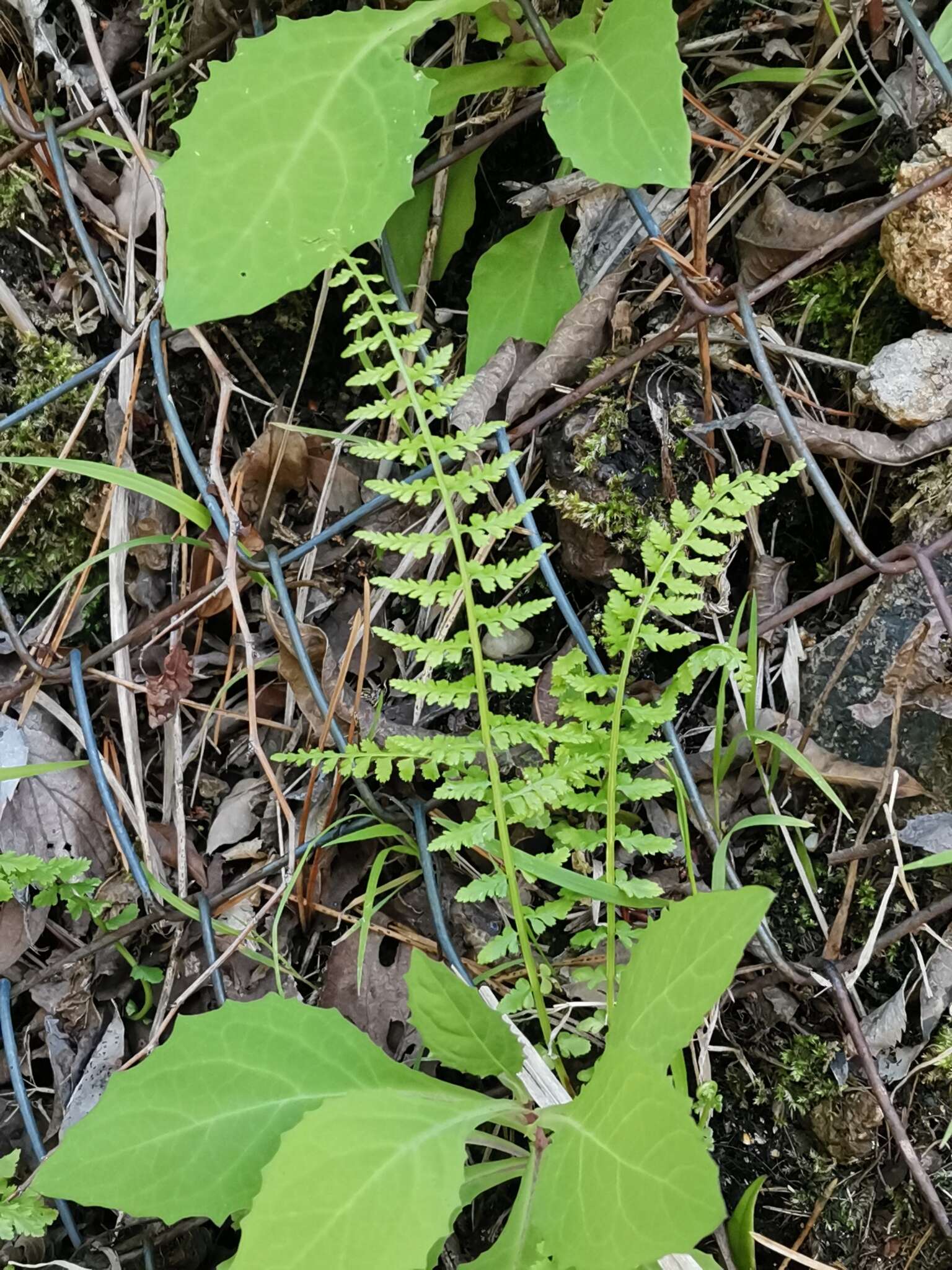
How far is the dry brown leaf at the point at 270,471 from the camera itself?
2.05 m

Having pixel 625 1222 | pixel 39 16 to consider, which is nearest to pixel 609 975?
pixel 625 1222

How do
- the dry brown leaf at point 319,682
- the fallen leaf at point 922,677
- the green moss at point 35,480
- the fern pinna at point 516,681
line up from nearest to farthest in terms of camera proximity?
1. the fern pinna at point 516,681
2. the fallen leaf at point 922,677
3. the dry brown leaf at point 319,682
4. the green moss at point 35,480

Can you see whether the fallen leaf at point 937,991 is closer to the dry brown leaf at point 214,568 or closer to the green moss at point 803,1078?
the green moss at point 803,1078

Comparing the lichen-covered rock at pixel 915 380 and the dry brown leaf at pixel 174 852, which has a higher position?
the lichen-covered rock at pixel 915 380

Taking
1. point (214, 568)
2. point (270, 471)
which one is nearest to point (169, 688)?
point (214, 568)

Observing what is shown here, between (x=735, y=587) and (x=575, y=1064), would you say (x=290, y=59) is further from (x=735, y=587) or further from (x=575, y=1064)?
(x=575, y=1064)

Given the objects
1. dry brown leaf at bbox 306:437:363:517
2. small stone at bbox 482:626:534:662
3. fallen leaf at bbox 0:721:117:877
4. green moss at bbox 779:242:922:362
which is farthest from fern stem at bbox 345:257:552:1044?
fallen leaf at bbox 0:721:117:877

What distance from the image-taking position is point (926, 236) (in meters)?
1.69

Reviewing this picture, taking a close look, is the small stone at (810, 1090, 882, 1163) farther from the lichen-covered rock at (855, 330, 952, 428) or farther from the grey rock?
the lichen-covered rock at (855, 330, 952, 428)

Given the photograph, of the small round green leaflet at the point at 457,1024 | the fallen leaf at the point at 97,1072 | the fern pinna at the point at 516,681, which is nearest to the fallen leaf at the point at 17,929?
the fallen leaf at the point at 97,1072

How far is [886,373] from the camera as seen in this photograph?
5.69 ft

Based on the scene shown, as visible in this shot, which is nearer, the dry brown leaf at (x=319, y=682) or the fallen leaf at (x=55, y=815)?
the dry brown leaf at (x=319, y=682)

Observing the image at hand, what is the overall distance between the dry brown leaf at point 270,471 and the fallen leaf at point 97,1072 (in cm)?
108

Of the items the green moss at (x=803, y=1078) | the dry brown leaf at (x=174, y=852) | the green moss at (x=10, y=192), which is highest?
the green moss at (x=10, y=192)
